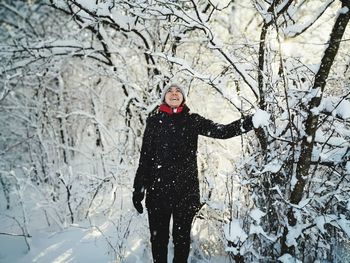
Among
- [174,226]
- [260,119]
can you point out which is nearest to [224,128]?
[260,119]

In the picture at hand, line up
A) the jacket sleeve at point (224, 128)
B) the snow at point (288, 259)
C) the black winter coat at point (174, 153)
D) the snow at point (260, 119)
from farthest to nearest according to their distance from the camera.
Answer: the black winter coat at point (174, 153), the jacket sleeve at point (224, 128), the snow at point (288, 259), the snow at point (260, 119)

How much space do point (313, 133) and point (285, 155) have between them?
0.37m

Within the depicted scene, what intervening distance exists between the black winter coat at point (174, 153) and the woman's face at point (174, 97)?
0.08 meters

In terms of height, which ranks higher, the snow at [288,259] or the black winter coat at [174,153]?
the black winter coat at [174,153]

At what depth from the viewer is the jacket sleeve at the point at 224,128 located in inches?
93.0

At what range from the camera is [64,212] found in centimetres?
469

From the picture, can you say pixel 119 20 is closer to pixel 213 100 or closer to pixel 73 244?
pixel 213 100

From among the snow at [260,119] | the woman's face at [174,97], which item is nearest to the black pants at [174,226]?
the woman's face at [174,97]

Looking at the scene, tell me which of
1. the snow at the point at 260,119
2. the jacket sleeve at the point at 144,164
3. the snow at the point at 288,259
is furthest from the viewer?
the jacket sleeve at the point at 144,164

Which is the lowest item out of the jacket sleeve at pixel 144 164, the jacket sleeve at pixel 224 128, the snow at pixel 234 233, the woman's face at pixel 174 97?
the snow at pixel 234 233

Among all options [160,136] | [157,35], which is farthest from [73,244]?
[157,35]

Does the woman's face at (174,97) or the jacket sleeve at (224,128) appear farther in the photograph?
the woman's face at (174,97)

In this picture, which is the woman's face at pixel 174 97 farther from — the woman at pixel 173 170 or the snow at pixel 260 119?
the snow at pixel 260 119

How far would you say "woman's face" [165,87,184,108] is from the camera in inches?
107
